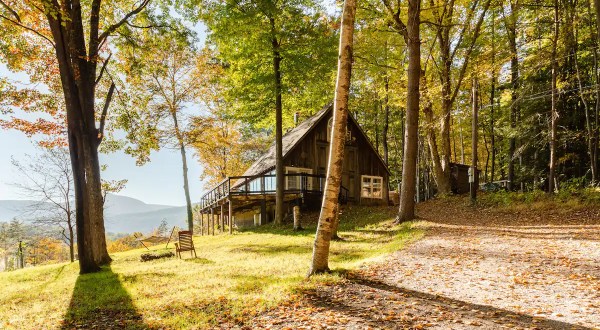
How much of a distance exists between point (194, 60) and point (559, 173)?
29.1 metres

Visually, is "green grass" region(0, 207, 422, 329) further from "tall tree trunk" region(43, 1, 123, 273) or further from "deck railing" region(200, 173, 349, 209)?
"deck railing" region(200, 173, 349, 209)

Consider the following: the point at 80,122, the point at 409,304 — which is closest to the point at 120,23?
the point at 80,122

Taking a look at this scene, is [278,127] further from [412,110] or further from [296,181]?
[412,110]

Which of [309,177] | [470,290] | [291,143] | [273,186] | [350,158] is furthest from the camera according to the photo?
[350,158]

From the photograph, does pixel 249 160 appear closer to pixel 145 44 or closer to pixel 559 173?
pixel 145 44

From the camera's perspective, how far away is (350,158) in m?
28.5

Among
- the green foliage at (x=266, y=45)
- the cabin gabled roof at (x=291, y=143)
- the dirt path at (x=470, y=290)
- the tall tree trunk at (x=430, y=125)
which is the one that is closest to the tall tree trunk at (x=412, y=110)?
the dirt path at (x=470, y=290)

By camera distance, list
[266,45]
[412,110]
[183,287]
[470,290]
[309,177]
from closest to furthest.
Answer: [470,290] → [183,287] → [412,110] → [266,45] → [309,177]

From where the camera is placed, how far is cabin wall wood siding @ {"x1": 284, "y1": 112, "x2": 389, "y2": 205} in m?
26.1

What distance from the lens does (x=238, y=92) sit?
20.7 meters

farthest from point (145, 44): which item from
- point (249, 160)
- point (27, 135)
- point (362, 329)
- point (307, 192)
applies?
point (249, 160)

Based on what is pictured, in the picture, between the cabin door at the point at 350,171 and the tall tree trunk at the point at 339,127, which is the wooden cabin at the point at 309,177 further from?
the tall tree trunk at the point at 339,127

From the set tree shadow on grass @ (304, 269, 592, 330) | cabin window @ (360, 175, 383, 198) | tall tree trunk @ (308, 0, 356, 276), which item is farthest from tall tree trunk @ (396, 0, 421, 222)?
cabin window @ (360, 175, 383, 198)

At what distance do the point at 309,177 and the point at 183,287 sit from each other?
17438 millimetres
